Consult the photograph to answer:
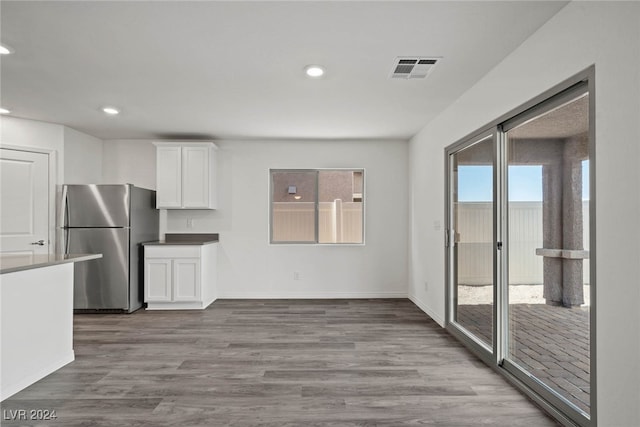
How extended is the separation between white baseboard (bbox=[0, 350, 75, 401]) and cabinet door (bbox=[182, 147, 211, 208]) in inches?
97.9

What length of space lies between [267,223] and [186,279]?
139cm

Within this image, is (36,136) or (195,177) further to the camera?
(195,177)

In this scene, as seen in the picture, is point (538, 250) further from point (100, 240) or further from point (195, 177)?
point (100, 240)

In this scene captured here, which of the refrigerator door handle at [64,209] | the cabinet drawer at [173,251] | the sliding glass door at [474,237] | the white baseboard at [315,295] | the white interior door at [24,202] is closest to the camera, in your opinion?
the sliding glass door at [474,237]

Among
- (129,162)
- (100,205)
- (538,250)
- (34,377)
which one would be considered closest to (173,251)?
(100,205)

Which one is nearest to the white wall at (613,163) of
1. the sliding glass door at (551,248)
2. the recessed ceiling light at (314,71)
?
the sliding glass door at (551,248)

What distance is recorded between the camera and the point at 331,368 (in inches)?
114

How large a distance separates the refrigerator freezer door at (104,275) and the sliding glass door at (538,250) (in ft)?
13.3

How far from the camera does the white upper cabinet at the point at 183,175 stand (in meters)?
5.11

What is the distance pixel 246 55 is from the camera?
2670 mm

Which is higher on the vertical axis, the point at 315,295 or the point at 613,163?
the point at 613,163

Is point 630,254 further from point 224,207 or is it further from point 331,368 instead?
point 224,207

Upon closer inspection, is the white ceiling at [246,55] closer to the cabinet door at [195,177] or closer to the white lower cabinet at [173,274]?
the cabinet door at [195,177]

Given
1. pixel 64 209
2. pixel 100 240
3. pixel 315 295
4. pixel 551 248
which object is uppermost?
pixel 64 209
